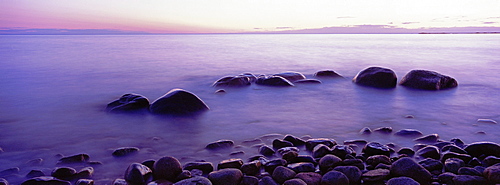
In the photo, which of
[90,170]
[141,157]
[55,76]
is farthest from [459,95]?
[55,76]

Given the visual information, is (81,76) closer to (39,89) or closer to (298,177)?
(39,89)

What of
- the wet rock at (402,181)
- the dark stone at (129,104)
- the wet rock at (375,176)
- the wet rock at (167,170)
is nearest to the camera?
the wet rock at (402,181)

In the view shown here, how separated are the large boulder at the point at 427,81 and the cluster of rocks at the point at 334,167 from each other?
4422 millimetres

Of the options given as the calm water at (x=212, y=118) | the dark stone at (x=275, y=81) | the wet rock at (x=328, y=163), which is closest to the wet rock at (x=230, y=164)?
the calm water at (x=212, y=118)

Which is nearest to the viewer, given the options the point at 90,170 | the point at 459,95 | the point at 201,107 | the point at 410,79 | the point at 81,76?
the point at 90,170

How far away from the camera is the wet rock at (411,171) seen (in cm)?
301

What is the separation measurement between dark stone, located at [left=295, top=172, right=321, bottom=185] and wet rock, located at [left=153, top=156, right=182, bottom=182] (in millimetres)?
1136

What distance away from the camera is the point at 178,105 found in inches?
226

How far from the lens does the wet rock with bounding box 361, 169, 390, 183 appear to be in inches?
119

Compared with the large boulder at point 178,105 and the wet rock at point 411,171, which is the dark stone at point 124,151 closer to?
the large boulder at point 178,105

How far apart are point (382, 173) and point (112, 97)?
6266 millimetres

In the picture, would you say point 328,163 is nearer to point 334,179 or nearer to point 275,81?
point 334,179

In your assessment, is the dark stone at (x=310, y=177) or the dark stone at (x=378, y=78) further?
the dark stone at (x=378, y=78)

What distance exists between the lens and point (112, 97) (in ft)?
24.8
